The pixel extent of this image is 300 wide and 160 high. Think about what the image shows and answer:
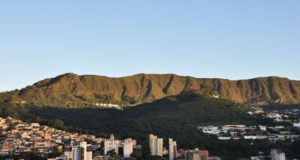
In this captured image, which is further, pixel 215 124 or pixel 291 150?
pixel 215 124

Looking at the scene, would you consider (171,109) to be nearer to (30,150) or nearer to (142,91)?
(30,150)

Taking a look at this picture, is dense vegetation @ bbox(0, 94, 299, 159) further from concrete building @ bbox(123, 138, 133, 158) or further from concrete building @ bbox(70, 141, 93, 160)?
concrete building @ bbox(70, 141, 93, 160)

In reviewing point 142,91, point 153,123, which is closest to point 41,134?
point 153,123

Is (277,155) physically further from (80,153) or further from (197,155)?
(80,153)

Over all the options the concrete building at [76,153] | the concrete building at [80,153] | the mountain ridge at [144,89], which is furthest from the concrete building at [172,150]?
the mountain ridge at [144,89]

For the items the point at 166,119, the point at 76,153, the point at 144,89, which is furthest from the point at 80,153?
the point at 144,89

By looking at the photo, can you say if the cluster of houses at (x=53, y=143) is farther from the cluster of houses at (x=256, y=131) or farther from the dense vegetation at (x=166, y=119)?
the cluster of houses at (x=256, y=131)
